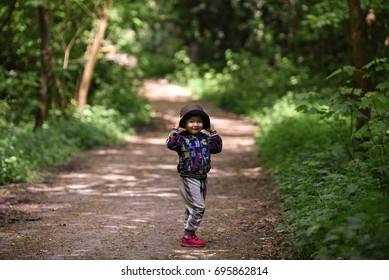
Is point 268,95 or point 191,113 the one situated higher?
point 268,95

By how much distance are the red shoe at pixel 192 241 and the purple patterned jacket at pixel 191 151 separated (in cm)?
70

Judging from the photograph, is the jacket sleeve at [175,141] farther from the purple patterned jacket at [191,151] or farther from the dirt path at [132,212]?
the dirt path at [132,212]

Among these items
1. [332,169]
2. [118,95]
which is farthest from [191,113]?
[118,95]

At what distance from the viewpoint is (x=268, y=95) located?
22.9 meters

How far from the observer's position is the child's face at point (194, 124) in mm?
6648

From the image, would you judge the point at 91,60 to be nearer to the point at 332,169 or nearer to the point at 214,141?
the point at 332,169

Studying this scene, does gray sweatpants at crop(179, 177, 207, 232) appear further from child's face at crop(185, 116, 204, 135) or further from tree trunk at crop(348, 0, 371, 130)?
tree trunk at crop(348, 0, 371, 130)

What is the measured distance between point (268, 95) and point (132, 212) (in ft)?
49.2

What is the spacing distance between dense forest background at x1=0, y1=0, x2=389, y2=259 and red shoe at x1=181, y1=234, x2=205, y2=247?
3.28 feet

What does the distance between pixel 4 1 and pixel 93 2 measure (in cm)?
462

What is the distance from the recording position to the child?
664 centimetres

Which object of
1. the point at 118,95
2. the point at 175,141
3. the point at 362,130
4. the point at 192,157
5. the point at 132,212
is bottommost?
the point at 132,212
